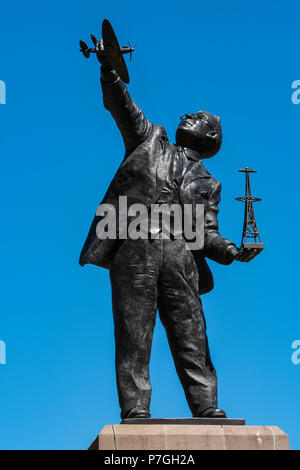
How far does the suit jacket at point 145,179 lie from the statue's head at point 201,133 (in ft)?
1.09

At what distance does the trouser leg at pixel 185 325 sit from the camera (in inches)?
324

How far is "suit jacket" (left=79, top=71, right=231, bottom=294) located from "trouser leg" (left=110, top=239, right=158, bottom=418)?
0.83 ft

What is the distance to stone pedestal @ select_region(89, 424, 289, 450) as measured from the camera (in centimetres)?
734

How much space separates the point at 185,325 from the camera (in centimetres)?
830

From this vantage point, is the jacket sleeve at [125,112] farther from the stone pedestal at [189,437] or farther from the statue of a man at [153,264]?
the stone pedestal at [189,437]

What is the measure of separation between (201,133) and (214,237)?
4.08ft

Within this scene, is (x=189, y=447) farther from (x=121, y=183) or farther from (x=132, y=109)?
(x=132, y=109)

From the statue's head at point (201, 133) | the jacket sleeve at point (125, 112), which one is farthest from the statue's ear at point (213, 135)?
the jacket sleeve at point (125, 112)

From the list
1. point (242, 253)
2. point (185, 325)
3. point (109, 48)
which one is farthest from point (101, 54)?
point (185, 325)

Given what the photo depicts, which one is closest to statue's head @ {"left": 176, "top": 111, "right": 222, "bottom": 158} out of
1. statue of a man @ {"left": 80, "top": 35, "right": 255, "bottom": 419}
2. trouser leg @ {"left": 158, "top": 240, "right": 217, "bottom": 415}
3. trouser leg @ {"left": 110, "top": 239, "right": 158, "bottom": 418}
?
statue of a man @ {"left": 80, "top": 35, "right": 255, "bottom": 419}
